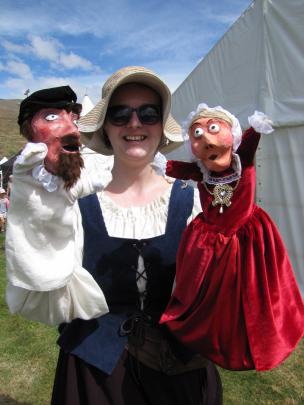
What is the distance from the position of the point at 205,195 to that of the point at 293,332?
424mm

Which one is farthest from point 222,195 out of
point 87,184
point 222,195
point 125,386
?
point 125,386

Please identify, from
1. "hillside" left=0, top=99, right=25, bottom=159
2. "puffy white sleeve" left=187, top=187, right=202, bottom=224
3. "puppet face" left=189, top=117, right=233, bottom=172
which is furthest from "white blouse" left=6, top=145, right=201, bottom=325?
"hillside" left=0, top=99, right=25, bottom=159

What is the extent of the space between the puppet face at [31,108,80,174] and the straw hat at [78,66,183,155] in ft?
0.91

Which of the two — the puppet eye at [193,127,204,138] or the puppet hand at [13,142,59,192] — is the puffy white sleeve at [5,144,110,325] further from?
the puppet eye at [193,127,204,138]

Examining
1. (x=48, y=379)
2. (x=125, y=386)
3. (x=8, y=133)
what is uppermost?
(x=8, y=133)

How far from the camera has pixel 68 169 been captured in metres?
0.90

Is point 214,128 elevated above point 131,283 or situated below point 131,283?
above

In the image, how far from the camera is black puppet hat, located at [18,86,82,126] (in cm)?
94

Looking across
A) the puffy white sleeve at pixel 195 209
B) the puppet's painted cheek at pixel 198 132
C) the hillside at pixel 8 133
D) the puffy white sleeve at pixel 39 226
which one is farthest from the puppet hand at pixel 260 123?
the hillside at pixel 8 133

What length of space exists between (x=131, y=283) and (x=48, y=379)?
178 centimetres

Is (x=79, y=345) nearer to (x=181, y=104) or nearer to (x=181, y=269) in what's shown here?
(x=181, y=269)

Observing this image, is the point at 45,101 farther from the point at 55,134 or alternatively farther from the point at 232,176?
the point at 232,176

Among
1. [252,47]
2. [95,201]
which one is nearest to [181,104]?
[252,47]

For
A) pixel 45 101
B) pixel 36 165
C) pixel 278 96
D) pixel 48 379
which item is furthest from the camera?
pixel 278 96
